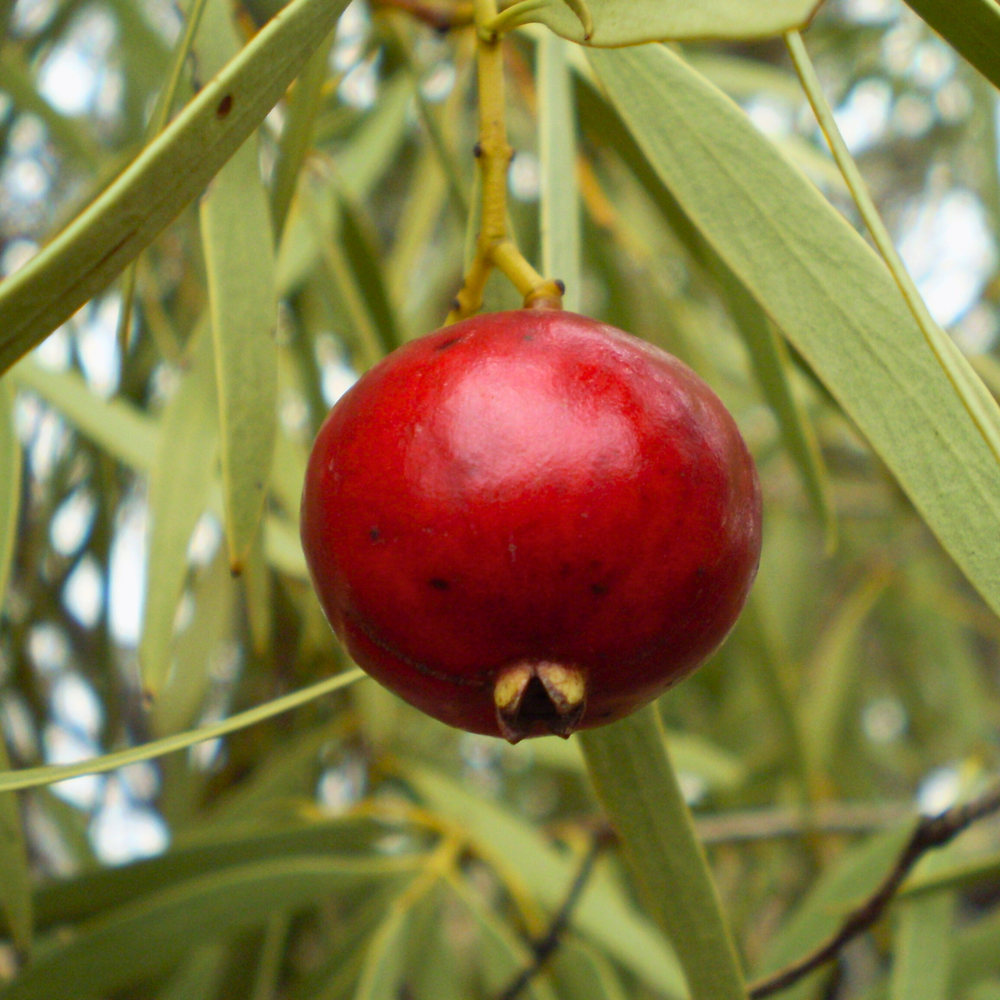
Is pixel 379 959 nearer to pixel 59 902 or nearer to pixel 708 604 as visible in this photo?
pixel 59 902

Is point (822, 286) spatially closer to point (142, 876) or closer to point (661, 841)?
point (661, 841)

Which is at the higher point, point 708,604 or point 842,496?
point 842,496

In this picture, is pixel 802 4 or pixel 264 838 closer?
pixel 802 4

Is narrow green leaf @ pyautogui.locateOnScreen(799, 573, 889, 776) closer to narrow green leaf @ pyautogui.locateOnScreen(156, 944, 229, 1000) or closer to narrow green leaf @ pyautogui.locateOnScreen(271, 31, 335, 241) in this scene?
narrow green leaf @ pyautogui.locateOnScreen(156, 944, 229, 1000)

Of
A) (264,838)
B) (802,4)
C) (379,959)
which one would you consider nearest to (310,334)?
(264,838)

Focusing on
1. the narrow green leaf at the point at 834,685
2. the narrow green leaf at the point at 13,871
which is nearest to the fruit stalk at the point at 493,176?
the narrow green leaf at the point at 13,871

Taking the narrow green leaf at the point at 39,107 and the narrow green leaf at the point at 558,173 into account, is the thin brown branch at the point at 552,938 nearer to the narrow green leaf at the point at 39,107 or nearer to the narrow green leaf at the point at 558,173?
the narrow green leaf at the point at 558,173
